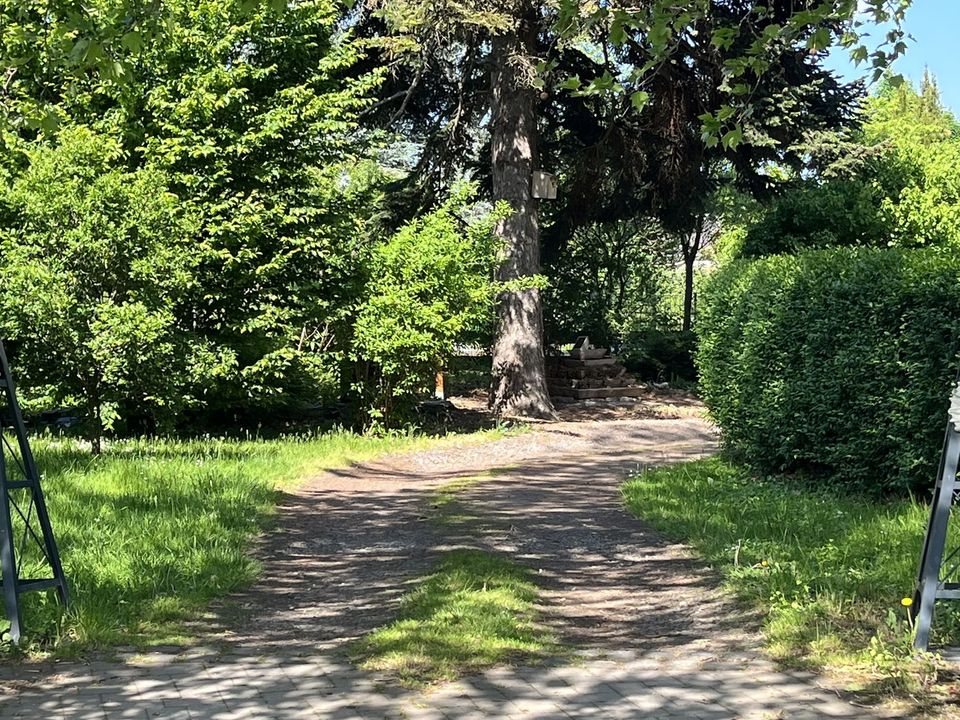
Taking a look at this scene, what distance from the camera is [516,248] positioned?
1891cm

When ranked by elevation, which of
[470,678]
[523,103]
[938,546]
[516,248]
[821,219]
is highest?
[523,103]

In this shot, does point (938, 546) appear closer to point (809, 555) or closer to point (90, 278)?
point (809, 555)

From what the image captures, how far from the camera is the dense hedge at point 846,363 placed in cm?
813

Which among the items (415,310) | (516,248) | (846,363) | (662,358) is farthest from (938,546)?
(662,358)

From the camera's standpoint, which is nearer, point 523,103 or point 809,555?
point 809,555

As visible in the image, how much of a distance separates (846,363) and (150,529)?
19.3ft

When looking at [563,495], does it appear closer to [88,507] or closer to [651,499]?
[651,499]

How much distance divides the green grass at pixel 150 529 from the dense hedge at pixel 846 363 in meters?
4.96

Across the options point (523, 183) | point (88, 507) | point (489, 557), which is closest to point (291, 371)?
point (523, 183)

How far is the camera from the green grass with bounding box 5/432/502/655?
5641mm

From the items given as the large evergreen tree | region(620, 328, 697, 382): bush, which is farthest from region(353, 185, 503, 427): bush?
region(620, 328, 697, 382): bush

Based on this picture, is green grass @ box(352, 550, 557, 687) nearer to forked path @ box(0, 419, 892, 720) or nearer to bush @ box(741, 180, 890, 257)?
forked path @ box(0, 419, 892, 720)

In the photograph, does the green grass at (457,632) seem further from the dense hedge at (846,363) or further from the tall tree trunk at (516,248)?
the tall tree trunk at (516,248)

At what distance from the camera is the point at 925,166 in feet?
69.9
